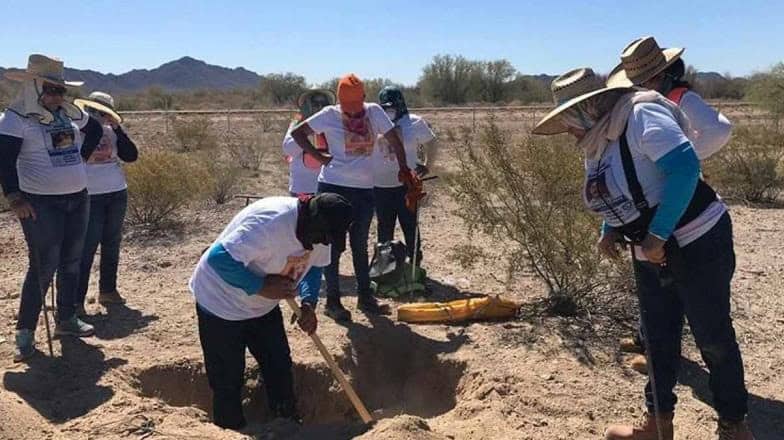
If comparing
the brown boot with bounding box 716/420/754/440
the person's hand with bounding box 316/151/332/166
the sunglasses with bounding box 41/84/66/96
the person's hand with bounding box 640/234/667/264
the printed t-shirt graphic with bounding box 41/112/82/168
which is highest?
the sunglasses with bounding box 41/84/66/96

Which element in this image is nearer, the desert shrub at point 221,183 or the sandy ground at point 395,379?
the sandy ground at point 395,379

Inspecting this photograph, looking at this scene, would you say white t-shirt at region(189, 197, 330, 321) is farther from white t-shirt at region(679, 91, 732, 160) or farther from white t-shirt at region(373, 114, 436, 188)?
white t-shirt at region(373, 114, 436, 188)

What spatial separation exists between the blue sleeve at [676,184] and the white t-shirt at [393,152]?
3.43m

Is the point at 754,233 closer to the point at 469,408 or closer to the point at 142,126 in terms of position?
the point at 469,408

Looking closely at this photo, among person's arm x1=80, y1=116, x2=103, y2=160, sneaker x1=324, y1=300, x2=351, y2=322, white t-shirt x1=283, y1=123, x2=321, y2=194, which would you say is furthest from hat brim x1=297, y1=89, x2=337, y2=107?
sneaker x1=324, y1=300, x2=351, y2=322

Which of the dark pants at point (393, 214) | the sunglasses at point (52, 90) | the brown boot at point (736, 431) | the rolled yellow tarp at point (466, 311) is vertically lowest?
the rolled yellow tarp at point (466, 311)

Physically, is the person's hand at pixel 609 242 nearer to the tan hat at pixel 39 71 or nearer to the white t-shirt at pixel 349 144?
the white t-shirt at pixel 349 144

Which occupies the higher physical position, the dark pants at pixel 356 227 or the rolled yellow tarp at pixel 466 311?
the dark pants at pixel 356 227

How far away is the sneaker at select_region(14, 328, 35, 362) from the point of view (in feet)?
17.0

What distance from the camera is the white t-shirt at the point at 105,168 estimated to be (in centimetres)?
620

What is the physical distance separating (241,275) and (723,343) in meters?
2.29

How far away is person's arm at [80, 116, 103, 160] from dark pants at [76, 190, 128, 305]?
545mm

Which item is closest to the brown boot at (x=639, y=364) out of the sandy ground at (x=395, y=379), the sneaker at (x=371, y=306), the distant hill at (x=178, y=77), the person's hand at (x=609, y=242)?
the sandy ground at (x=395, y=379)

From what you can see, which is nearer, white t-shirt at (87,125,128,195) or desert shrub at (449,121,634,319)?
desert shrub at (449,121,634,319)
